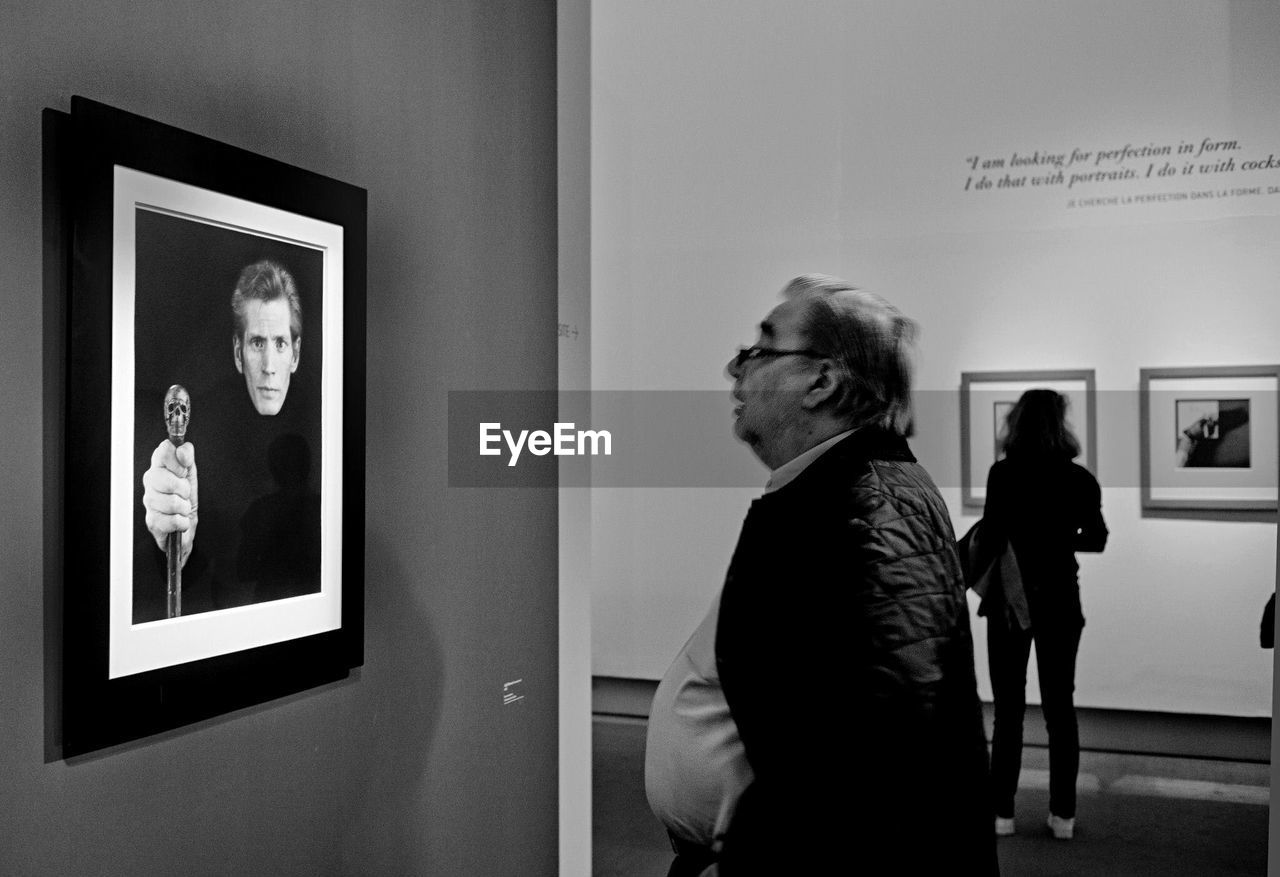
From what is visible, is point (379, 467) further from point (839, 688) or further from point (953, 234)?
point (953, 234)

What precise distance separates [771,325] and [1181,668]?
1.67 meters

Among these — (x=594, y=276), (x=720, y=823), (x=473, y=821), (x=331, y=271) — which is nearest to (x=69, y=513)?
(x=331, y=271)

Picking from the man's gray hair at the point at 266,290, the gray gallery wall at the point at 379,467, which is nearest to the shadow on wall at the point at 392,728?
the gray gallery wall at the point at 379,467

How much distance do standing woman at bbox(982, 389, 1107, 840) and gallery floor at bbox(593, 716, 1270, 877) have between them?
0.06 meters

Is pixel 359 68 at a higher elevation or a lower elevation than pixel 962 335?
higher

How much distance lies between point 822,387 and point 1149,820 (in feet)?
6.10

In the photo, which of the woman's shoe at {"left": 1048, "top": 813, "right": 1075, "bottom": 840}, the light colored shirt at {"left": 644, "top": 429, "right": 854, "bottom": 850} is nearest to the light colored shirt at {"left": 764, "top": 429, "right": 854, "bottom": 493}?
the light colored shirt at {"left": 644, "top": 429, "right": 854, "bottom": 850}

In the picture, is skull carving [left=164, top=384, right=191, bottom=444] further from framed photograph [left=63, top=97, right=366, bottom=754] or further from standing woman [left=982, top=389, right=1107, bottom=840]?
standing woman [left=982, top=389, right=1107, bottom=840]

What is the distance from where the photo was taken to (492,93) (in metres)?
3.19

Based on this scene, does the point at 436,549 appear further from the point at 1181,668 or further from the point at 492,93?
the point at 1181,668

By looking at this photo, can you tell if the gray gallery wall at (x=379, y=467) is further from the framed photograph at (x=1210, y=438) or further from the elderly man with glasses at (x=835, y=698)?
the framed photograph at (x=1210, y=438)

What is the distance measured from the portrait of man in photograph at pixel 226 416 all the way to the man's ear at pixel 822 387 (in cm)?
106

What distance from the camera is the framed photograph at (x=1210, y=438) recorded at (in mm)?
2834

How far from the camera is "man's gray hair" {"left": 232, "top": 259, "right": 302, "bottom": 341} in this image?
216 centimetres
